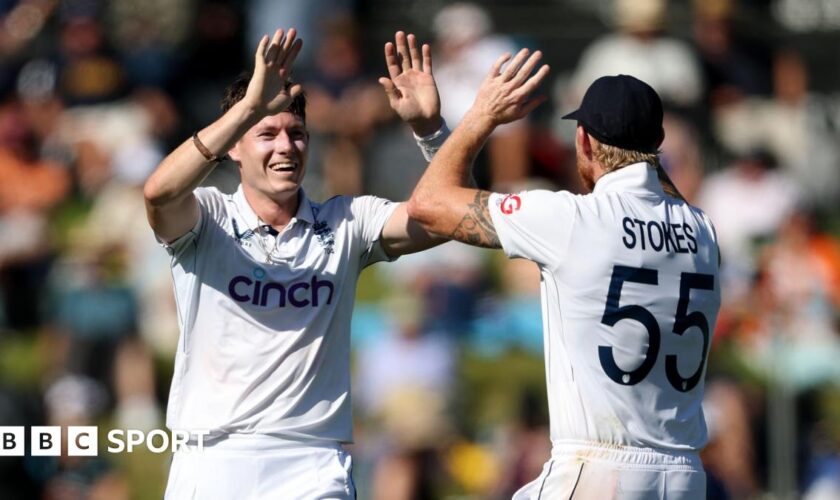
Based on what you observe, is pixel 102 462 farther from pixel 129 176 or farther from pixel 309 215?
pixel 309 215

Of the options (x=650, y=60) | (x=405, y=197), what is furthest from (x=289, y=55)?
(x=650, y=60)

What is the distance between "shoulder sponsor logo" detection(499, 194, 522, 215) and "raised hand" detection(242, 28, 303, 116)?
102 cm

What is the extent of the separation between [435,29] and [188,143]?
8.38m

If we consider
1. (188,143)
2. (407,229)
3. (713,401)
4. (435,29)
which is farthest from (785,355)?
(188,143)

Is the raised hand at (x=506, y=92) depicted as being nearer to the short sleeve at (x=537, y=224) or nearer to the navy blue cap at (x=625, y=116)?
the navy blue cap at (x=625, y=116)

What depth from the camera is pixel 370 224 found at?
7074mm

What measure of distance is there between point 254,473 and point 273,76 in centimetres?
176

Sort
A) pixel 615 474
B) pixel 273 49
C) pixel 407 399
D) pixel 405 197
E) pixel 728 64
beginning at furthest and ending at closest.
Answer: pixel 728 64 → pixel 405 197 → pixel 407 399 → pixel 273 49 → pixel 615 474

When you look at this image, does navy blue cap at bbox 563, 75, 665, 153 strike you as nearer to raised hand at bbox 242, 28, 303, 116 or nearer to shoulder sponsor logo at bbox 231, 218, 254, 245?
raised hand at bbox 242, 28, 303, 116

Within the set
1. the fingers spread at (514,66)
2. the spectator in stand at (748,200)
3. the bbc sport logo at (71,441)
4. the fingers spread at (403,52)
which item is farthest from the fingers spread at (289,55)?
the spectator in stand at (748,200)

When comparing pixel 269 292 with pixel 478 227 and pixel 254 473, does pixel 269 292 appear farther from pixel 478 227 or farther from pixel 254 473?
pixel 478 227

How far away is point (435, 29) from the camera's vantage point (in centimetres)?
1456

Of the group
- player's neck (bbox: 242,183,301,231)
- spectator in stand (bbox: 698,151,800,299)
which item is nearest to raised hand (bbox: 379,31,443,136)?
player's neck (bbox: 242,183,301,231)

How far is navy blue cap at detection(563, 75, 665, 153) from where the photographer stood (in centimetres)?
636
